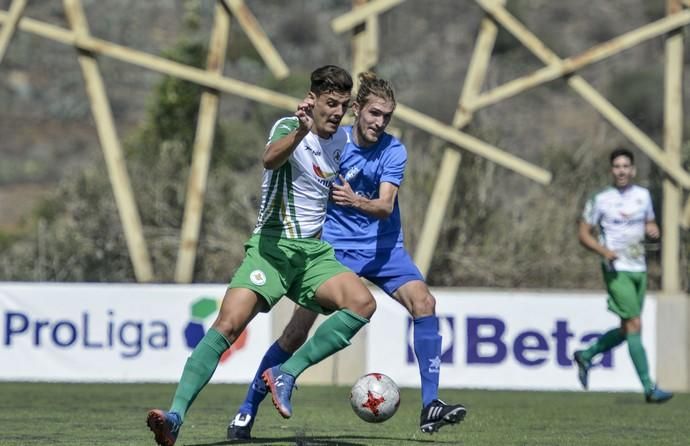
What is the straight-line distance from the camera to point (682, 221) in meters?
15.0

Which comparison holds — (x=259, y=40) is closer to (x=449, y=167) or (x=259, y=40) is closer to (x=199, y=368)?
(x=449, y=167)

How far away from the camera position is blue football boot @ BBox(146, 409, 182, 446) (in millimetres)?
6520

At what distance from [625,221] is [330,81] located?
561cm

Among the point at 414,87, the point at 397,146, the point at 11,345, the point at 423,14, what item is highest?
the point at 423,14

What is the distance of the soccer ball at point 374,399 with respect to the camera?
7348 mm

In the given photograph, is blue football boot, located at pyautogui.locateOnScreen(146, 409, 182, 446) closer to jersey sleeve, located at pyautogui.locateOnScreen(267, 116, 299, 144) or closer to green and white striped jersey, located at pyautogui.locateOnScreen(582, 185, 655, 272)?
jersey sleeve, located at pyautogui.locateOnScreen(267, 116, 299, 144)

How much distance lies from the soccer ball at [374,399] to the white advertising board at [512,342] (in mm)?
6355

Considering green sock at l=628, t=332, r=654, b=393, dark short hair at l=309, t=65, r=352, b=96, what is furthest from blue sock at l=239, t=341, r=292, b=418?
green sock at l=628, t=332, r=654, b=393

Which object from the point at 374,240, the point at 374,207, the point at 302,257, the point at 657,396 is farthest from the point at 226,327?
the point at 657,396

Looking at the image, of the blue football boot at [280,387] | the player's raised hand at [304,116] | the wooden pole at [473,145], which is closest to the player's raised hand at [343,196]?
the player's raised hand at [304,116]

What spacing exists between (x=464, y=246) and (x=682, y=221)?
3454 millimetres

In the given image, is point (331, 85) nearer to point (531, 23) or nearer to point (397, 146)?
point (397, 146)

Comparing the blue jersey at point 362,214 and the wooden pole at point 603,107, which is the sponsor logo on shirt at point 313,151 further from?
the wooden pole at point 603,107

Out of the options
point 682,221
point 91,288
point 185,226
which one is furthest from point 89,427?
point 682,221
